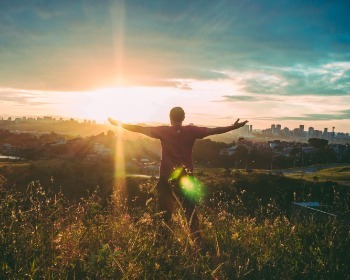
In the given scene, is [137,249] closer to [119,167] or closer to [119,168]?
[119,168]

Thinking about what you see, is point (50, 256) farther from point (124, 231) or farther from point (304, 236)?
point (304, 236)

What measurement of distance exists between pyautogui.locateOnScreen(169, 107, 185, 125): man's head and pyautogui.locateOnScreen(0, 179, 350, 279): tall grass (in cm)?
194

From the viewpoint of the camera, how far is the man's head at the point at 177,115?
21.1 feet

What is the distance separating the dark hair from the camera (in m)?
6.45

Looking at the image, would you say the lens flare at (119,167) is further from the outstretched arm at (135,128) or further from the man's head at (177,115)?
the man's head at (177,115)

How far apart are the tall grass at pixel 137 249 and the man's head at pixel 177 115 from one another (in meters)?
1.94

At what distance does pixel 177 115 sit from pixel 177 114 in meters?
0.02

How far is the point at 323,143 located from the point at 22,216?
200 metres

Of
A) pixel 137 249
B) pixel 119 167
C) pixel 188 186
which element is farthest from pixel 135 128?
pixel 119 167

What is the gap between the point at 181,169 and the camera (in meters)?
5.31

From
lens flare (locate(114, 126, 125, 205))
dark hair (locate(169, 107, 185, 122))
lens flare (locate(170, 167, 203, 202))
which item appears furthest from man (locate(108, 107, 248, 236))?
lens flare (locate(114, 126, 125, 205))

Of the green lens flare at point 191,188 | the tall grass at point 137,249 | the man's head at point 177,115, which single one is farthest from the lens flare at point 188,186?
the man's head at point 177,115

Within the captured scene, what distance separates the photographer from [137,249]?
3953 millimetres

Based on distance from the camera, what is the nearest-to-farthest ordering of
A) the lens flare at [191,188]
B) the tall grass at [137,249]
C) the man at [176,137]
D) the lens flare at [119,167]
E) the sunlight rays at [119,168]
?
the tall grass at [137,249] < the lens flare at [191,188] < the man at [176,137] < the sunlight rays at [119,168] < the lens flare at [119,167]
